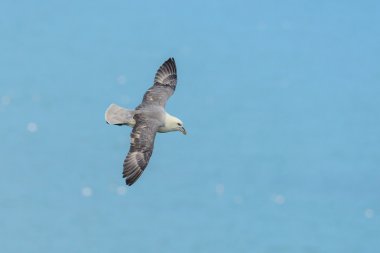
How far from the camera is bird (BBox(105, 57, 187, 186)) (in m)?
17.1

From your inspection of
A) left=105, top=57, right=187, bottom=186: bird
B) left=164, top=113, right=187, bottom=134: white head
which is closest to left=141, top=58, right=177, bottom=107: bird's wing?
left=105, top=57, right=187, bottom=186: bird

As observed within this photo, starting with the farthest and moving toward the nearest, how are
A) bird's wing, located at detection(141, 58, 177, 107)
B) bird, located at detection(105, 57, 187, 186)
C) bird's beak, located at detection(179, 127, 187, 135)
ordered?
bird's wing, located at detection(141, 58, 177, 107)
bird's beak, located at detection(179, 127, 187, 135)
bird, located at detection(105, 57, 187, 186)

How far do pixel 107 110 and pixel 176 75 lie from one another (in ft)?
7.61

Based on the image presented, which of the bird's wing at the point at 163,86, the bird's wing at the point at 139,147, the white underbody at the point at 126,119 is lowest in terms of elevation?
the bird's wing at the point at 139,147

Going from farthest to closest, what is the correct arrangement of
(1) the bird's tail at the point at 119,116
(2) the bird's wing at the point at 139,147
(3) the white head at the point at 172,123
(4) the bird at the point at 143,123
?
1. (3) the white head at the point at 172,123
2. (1) the bird's tail at the point at 119,116
3. (4) the bird at the point at 143,123
4. (2) the bird's wing at the point at 139,147

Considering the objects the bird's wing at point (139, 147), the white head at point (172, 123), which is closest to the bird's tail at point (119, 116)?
the bird's wing at point (139, 147)

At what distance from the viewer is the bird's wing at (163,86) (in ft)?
61.9

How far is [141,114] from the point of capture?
1773cm

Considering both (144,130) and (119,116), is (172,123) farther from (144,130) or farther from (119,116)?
(119,116)

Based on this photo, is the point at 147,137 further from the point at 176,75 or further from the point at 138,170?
the point at 176,75

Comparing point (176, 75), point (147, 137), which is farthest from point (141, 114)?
point (176, 75)

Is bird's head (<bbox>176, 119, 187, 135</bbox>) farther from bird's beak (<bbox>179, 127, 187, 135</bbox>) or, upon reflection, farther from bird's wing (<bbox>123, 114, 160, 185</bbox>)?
bird's wing (<bbox>123, 114, 160, 185</bbox>)

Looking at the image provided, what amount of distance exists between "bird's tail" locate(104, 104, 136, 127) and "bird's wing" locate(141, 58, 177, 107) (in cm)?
77

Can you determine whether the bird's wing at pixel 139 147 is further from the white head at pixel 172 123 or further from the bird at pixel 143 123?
the white head at pixel 172 123
